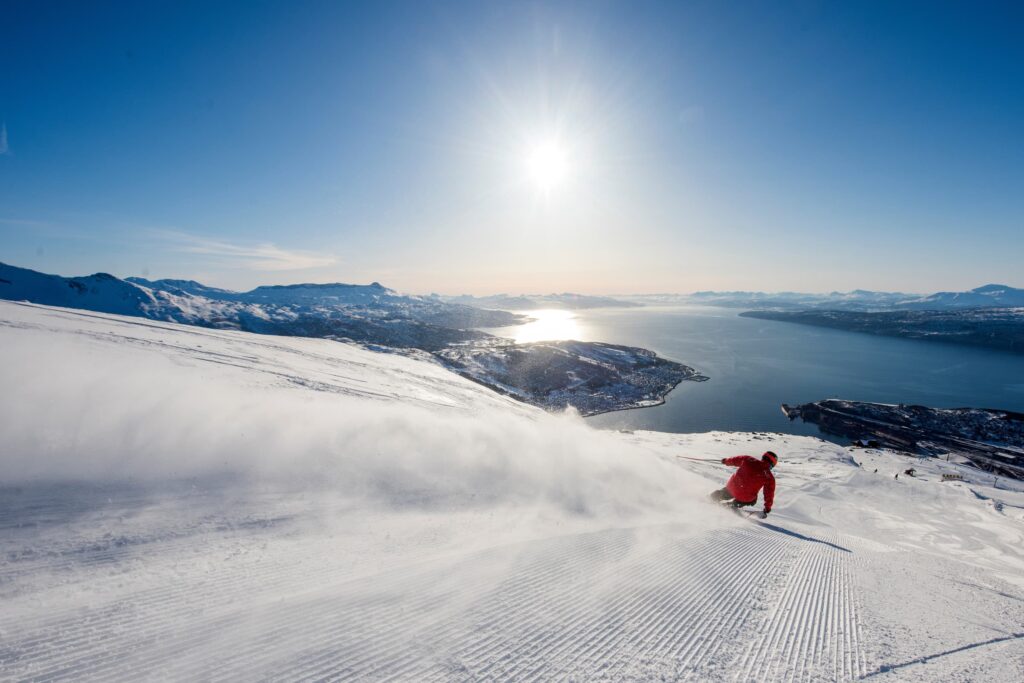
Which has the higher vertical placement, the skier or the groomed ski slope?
the groomed ski slope

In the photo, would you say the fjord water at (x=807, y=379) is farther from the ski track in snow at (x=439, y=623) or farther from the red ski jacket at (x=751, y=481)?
the ski track in snow at (x=439, y=623)

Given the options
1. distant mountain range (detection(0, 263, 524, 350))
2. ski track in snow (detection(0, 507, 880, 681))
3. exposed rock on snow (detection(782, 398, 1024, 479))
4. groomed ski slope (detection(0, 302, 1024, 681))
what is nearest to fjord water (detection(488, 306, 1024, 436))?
exposed rock on snow (detection(782, 398, 1024, 479))

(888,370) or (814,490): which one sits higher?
(814,490)

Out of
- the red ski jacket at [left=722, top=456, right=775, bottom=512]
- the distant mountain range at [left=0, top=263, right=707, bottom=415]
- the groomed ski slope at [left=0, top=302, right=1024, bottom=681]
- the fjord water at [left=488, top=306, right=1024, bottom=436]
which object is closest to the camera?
the groomed ski slope at [left=0, top=302, right=1024, bottom=681]

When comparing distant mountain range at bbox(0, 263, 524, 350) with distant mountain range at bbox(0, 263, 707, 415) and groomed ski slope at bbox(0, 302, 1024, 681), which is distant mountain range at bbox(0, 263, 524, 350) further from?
groomed ski slope at bbox(0, 302, 1024, 681)

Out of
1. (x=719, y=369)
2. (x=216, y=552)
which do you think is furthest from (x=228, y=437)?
(x=719, y=369)

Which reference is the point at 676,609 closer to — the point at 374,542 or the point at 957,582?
the point at 374,542

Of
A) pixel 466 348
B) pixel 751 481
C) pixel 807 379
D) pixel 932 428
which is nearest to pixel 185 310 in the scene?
pixel 466 348

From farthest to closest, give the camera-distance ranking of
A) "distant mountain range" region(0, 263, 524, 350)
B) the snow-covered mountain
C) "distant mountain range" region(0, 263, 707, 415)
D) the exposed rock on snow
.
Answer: the snow-covered mountain, "distant mountain range" region(0, 263, 524, 350), "distant mountain range" region(0, 263, 707, 415), the exposed rock on snow
